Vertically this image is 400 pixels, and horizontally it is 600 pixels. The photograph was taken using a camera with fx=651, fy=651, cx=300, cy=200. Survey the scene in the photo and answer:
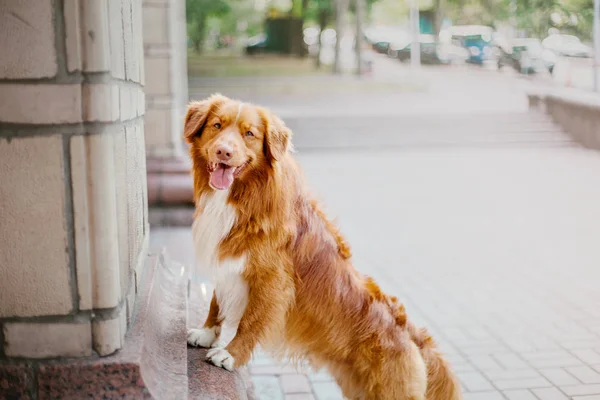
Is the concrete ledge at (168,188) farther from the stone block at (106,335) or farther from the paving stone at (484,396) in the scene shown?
the stone block at (106,335)

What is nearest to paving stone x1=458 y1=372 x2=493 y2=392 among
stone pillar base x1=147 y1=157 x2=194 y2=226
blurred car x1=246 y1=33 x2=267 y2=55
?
stone pillar base x1=147 y1=157 x2=194 y2=226

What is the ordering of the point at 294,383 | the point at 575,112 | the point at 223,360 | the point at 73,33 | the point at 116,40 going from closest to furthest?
the point at 73,33 < the point at 116,40 < the point at 223,360 < the point at 294,383 < the point at 575,112

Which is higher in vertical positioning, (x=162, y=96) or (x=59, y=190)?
(x=162, y=96)

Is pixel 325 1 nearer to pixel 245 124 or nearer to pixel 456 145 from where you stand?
pixel 456 145

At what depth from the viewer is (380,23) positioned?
52281 mm

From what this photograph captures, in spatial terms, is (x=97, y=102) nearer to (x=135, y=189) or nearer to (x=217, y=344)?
(x=135, y=189)

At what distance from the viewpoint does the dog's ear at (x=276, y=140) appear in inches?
98.4

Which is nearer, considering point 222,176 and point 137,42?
point 222,176

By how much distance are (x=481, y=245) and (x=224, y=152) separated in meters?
5.32

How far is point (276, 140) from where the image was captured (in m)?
2.53

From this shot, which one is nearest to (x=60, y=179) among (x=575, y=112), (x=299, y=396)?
(x=299, y=396)

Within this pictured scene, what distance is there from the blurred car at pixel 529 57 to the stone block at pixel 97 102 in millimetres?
20141

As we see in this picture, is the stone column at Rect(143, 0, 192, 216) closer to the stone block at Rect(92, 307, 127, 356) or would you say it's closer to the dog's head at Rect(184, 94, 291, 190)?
the dog's head at Rect(184, 94, 291, 190)

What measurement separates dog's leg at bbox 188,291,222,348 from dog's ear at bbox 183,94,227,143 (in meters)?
0.76
